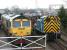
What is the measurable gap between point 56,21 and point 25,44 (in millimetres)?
4095

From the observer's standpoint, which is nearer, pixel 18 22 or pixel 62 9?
pixel 18 22

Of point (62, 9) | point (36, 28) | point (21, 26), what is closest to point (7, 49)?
point (21, 26)

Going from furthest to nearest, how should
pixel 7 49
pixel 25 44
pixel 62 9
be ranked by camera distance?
pixel 62 9 < pixel 25 44 < pixel 7 49

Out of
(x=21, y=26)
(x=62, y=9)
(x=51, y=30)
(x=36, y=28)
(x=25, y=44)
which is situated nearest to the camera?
(x=25, y=44)

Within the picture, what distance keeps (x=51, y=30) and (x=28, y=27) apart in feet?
7.73

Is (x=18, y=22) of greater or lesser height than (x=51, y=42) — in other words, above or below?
above

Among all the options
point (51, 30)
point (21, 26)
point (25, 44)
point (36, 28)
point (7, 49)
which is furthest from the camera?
point (36, 28)

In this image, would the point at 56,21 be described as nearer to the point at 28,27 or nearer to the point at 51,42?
the point at 51,42

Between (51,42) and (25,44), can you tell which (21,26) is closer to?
(25,44)

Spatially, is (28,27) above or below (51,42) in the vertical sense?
above

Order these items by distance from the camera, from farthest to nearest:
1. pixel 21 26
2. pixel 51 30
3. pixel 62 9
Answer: pixel 62 9 → pixel 51 30 → pixel 21 26

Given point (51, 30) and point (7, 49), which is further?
point (51, 30)

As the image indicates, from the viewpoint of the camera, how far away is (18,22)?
59.6 feet

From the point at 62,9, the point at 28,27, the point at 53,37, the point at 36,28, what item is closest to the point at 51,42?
the point at 53,37
